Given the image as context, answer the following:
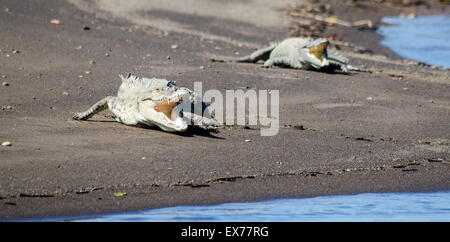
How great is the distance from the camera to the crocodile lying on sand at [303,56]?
39.1 ft

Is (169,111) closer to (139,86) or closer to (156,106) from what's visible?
(156,106)

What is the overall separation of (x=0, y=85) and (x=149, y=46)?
356 centimetres

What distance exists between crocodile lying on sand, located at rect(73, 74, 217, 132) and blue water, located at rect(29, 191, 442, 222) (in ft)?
5.32

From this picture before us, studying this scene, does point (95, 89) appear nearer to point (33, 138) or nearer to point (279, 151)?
point (33, 138)

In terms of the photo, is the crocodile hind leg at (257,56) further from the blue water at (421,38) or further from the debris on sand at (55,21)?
the blue water at (421,38)

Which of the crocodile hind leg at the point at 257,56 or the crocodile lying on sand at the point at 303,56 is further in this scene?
the crocodile hind leg at the point at 257,56

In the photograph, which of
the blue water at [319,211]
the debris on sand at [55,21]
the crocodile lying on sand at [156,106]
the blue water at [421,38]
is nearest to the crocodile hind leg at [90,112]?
the crocodile lying on sand at [156,106]

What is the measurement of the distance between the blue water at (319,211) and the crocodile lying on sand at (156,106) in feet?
5.32

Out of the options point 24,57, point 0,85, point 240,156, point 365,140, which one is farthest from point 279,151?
point 24,57

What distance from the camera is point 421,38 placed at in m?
18.8

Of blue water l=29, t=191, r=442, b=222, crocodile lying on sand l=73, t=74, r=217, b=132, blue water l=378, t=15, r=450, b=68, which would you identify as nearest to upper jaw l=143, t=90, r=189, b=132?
crocodile lying on sand l=73, t=74, r=217, b=132

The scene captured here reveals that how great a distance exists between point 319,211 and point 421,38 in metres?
13.5

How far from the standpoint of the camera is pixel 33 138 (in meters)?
7.20
